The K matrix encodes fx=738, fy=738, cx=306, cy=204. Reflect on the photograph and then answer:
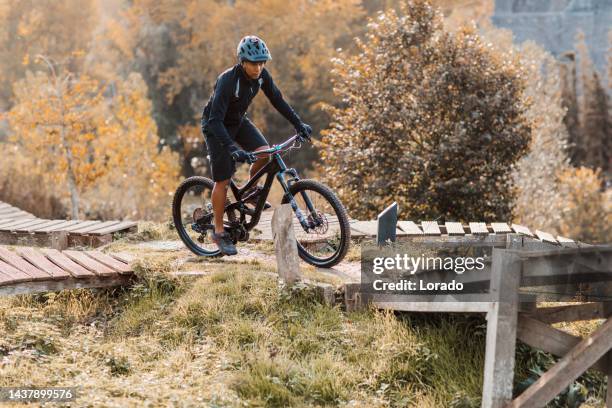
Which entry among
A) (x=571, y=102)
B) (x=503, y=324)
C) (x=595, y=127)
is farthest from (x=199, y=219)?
(x=571, y=102)

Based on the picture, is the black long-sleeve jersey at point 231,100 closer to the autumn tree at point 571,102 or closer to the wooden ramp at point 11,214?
the wooden ramp at point 11,214

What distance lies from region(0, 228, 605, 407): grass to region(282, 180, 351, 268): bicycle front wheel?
452mm

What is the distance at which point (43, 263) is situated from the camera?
6.78m

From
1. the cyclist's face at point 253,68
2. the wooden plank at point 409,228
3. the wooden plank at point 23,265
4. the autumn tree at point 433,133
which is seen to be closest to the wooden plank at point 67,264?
the wooden plank at point 23,265

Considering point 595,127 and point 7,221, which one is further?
point 595,127

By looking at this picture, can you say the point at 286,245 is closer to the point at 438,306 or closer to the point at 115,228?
the point at 438,306

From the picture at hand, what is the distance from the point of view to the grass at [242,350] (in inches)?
210

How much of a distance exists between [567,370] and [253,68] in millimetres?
3497

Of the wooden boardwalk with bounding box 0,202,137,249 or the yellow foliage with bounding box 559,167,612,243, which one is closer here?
the wooden boardwalk with bounding box 0,202,137,249

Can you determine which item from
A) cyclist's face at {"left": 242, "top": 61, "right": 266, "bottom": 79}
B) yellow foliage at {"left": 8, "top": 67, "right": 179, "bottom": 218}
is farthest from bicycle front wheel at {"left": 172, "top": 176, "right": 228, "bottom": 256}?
yellow foliage at {"left": 8, "top": 67, "right": 179, "bottom": 218}

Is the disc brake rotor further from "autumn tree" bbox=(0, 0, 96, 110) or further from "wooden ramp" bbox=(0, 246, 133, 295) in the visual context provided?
"autumn tree" bbox=(0, 0, 96, 110)

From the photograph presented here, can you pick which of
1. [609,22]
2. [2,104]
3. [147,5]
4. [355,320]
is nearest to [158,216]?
[355,320]

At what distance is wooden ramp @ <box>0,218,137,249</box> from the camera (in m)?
9.08

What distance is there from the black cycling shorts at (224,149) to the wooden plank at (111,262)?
1.24m
